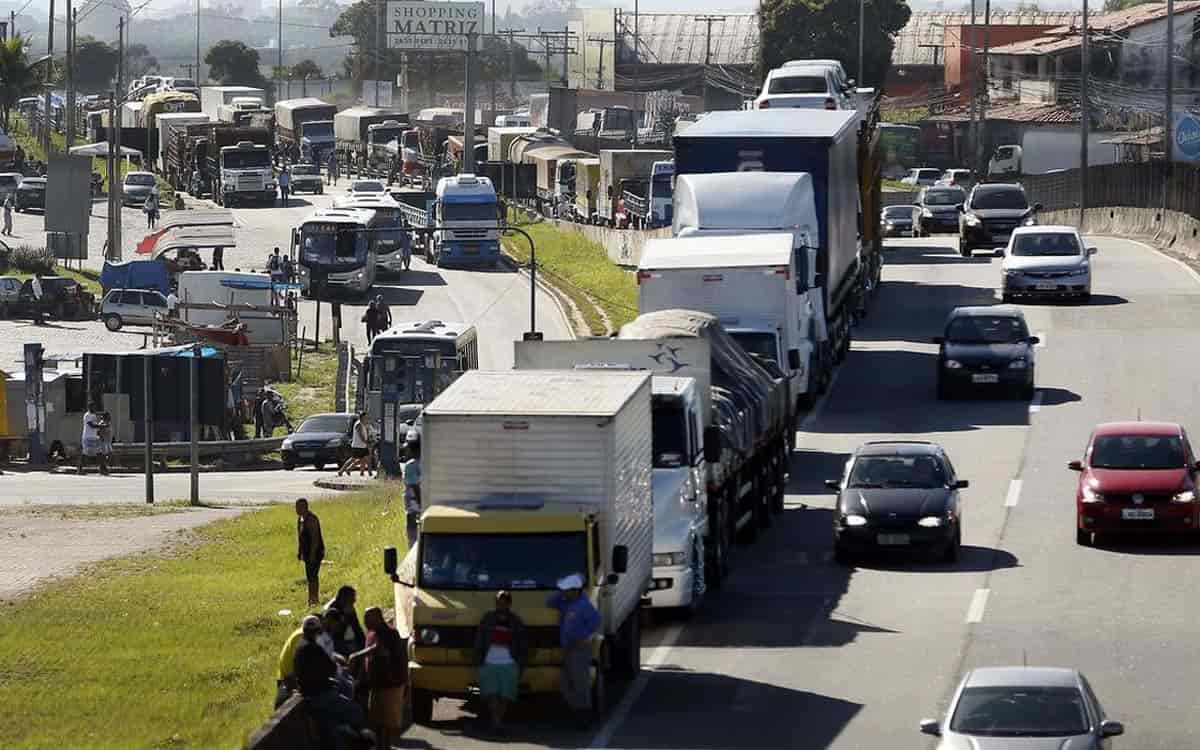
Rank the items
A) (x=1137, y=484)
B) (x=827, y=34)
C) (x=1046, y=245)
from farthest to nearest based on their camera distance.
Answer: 1. (x=827, y=34)
2. (x=1046, y=245)
3. (x=1137, y=484)

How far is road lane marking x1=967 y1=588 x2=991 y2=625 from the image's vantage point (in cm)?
2506

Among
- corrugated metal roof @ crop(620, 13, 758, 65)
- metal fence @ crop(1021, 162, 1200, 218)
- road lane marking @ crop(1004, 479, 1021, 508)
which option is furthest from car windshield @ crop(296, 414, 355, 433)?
corrugated metal roof @ crop(620, 13, 758, 65)

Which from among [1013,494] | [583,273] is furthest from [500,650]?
[583,273]

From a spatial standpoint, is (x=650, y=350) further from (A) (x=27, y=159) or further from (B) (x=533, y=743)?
(A) (x=27, y=159)

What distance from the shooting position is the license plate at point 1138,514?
28500 millimetres

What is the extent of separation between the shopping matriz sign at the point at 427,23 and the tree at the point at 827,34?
32.3 metres

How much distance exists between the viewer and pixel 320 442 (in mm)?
49469

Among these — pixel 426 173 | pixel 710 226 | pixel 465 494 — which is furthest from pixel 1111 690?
pixel 426 173

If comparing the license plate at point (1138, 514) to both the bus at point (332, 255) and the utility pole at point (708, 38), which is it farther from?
the utility pole at point (708, 38)

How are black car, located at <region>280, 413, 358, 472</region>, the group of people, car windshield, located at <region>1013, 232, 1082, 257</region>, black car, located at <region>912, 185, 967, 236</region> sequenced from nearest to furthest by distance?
black car, located at <region>280, 413, 358, 472</region> → car windshield, located at <region>1013, 232, 1082, 257</region> → the group of people → black car, located at <region>912, 185, 967, 236</region>

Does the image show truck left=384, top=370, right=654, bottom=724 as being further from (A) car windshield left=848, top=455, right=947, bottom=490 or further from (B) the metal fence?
(B) the metal fence

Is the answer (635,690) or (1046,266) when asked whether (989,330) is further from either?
(635,690)

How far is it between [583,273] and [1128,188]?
1867cm

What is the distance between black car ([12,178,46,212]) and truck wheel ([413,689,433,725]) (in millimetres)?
98312
